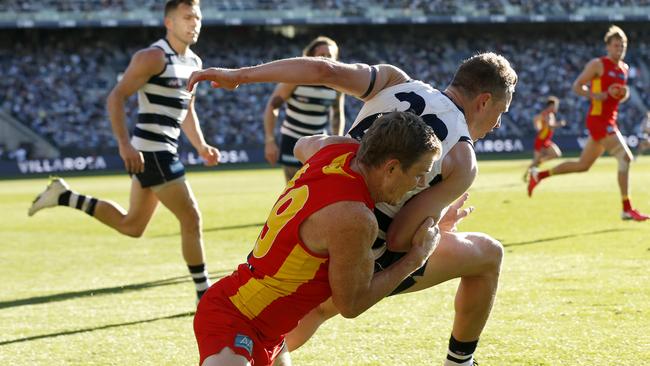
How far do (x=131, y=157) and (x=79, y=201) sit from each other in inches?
54.7

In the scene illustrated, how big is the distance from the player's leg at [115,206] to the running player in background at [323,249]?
13.1ft

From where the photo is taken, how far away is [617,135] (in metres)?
13.3

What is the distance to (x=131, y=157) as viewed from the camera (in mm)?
7590

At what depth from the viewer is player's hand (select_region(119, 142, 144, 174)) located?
7590 millimetres

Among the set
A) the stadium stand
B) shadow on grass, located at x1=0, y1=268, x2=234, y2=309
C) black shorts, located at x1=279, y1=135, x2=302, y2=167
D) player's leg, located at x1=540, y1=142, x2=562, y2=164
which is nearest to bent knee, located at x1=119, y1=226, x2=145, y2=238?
shadow on grass, located at x1=0, y1=268, x2=234, y2=309

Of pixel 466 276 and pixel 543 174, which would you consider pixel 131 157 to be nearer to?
pixel 466 276

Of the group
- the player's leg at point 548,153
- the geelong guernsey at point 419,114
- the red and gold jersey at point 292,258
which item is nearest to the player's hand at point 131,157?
the geelong guernsey at point 419,114

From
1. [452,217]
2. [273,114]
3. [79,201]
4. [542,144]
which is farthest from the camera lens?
[542,144]

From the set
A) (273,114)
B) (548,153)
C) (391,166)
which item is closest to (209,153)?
(273,114)

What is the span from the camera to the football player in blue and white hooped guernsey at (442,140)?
14.1 ft

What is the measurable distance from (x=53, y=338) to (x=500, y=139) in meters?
35.7

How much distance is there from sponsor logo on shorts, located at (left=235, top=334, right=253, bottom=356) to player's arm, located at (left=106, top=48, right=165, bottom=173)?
3775 mm

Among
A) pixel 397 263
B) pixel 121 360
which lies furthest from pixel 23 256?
pixel 397 263

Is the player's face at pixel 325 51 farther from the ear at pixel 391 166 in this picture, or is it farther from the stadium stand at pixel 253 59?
the stadium stand at pixel 253 59
